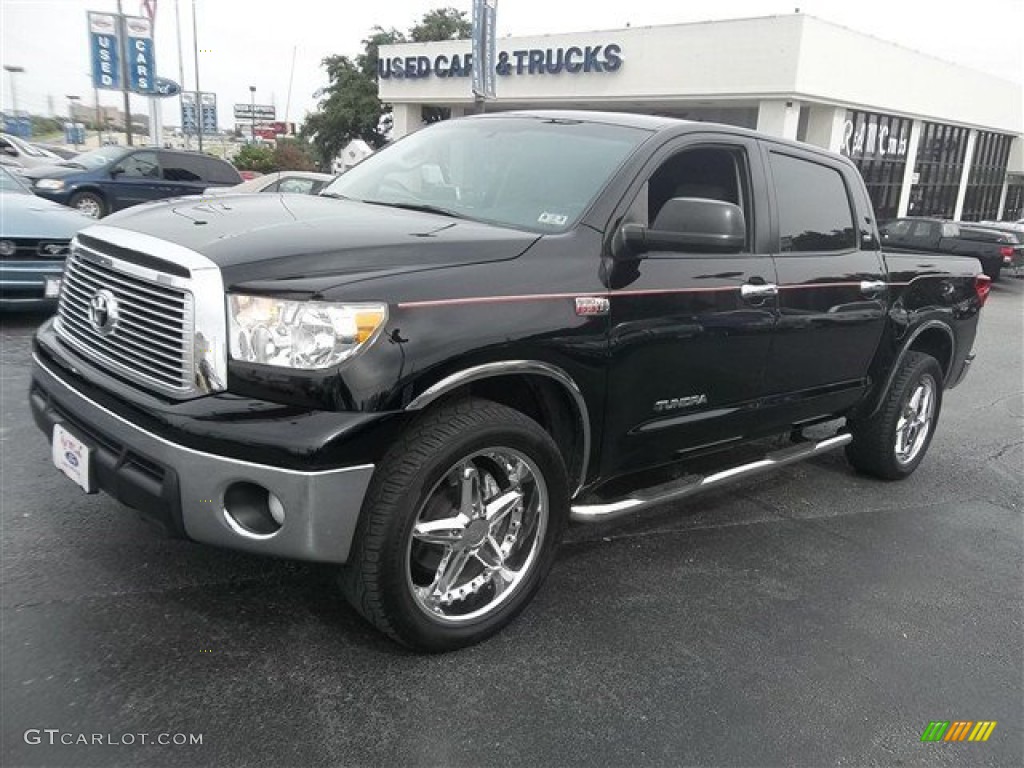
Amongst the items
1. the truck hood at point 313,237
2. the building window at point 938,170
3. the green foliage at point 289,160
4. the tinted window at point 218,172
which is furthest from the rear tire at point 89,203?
the building window at point 938,170

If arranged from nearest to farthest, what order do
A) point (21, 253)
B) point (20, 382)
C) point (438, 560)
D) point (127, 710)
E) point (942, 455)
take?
point (127, 710)
point (438, 560)
point (20, 382)
point (942, 455)
point (21, 253)

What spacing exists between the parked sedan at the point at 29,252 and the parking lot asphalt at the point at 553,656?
3.16 meters

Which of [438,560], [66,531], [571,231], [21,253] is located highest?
[571,231]

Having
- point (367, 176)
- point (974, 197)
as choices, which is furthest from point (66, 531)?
point (974, 197)

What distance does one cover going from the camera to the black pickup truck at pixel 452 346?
2502mm

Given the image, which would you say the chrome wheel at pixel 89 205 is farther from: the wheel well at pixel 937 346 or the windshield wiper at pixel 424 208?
the wheel well at pixel 937 346

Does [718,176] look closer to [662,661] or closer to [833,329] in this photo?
[833,329]

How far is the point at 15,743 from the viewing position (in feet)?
7.61

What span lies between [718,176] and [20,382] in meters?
4.69

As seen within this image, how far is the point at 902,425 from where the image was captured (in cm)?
532

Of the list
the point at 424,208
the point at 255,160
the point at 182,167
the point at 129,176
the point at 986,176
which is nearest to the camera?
the point at 424,208

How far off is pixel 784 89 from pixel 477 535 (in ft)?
65.7

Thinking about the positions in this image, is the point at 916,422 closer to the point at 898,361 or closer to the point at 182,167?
the point at 898,361

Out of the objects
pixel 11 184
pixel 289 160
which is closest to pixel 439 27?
pixel 289 160
